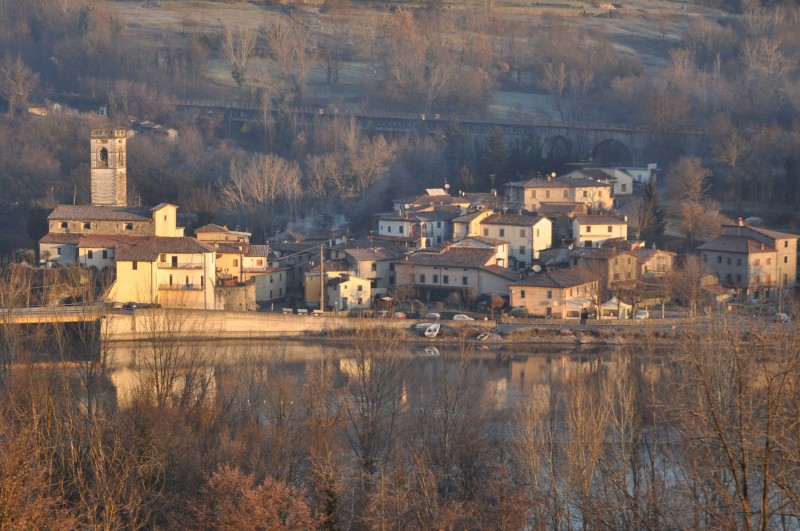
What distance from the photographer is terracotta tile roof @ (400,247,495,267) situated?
21344 mm

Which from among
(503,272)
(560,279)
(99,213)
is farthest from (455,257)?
(99,213)

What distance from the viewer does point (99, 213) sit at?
73.7 ft

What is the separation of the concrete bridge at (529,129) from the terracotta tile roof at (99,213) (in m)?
9.63

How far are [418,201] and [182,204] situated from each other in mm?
3781

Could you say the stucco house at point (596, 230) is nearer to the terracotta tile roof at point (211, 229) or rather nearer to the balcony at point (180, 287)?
the terracotta tile roof at point (211, 229)

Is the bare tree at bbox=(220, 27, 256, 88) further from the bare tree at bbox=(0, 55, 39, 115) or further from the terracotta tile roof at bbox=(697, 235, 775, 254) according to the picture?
the terracotta tile roof at bbox=(697, 235, 775, 254)

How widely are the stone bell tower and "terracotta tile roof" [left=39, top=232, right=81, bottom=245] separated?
1.38 meters

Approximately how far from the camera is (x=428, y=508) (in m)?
10.5

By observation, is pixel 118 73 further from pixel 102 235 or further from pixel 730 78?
pixel 102 235

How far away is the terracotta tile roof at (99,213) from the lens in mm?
22250

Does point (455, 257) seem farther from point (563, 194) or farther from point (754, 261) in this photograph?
point (754, 261)

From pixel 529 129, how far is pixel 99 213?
11344 millimetres

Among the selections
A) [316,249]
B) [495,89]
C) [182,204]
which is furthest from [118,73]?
[316,249]

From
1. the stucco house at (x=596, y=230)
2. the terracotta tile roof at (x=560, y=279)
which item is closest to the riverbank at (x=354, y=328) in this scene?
the terracotta tile roof at (x=560, y=279)
